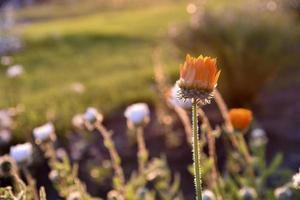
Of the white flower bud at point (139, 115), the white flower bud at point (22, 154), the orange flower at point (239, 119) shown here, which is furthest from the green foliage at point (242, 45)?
the white flower bud at point (22, 154)

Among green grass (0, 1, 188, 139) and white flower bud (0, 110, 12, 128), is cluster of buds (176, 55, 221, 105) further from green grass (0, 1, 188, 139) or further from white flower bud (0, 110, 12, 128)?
green grass (0, 1, 188, 139)

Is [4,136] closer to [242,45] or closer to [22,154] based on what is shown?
[22,154]

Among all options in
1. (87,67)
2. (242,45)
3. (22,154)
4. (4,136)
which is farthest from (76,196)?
(87,67)

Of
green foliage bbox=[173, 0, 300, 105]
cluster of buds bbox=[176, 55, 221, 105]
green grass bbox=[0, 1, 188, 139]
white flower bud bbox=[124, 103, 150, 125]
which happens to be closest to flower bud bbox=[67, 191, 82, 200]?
white flower bud bbox=[124, 103, 150, 125]

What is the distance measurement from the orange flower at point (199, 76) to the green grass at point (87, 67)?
399 cm

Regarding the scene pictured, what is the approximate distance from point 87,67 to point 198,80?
8.58m

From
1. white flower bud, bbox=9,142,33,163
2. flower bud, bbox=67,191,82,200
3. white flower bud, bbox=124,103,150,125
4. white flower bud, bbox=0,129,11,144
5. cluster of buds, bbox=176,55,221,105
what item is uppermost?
white flower bud, bbox=0,129,11,144

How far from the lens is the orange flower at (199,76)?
1.81m

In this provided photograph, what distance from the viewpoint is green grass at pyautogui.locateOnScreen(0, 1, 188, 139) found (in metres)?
7.19

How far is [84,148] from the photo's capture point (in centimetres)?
562

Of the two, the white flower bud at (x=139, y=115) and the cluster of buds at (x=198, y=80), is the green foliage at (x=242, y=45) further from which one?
the cluster of buds at (x=198, y=80)

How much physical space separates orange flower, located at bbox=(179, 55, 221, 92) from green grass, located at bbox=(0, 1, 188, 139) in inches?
157

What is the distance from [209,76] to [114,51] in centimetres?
994

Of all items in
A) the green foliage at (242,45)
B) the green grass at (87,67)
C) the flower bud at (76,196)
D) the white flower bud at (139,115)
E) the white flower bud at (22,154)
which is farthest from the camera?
the green grass at (87,67)
